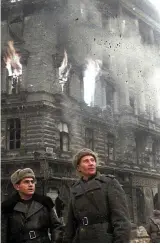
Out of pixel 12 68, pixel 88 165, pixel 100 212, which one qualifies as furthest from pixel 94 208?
pixel 12 68

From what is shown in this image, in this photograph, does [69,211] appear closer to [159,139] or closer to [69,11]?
[69,11]

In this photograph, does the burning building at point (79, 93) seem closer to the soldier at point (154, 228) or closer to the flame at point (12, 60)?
the flame at point (12, 60)

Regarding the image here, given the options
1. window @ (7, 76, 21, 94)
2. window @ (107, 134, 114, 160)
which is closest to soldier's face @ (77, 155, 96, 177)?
window @ (7, 76, 21, 94)

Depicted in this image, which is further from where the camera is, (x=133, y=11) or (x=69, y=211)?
(x=133, y=11)

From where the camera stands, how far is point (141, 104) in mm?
24094

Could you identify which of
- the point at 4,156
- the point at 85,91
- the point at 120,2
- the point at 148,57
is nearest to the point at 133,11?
the point at 120,2

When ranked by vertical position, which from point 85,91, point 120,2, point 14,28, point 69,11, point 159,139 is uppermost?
point 120,2

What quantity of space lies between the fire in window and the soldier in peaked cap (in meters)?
14.2

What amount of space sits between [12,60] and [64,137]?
4.79 metres

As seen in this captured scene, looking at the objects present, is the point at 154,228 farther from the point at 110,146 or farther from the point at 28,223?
the point at 110,146

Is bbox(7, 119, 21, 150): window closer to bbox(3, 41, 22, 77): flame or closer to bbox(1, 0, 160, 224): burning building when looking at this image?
bbox(1, 0, 160, 224): burning building

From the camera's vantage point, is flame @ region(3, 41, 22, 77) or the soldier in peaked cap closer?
the soldier in peaked cap

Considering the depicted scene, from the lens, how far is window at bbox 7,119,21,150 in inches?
653

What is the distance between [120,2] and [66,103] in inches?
A: 362
